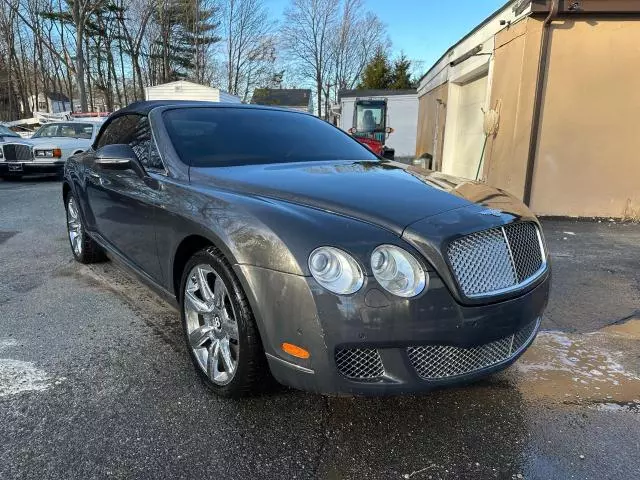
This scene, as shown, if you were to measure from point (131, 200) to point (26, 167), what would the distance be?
438 inches

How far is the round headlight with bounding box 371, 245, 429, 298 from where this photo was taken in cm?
196

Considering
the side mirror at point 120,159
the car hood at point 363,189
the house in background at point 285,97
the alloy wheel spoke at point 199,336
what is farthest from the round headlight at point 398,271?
the house in background at point 285,97

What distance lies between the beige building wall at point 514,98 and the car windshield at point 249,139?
4.98 metres

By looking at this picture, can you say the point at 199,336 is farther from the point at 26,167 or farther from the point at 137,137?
the point at 26,167

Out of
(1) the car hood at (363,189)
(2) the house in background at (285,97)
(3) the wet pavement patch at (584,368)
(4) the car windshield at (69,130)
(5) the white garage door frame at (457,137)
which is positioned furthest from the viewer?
(2) the house in background at (285,97)

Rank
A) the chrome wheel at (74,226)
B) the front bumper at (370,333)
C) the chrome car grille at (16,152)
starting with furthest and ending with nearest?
the chrome car grille at (16,152) < the chrome wheel at (74,226) < the front bumper at (370,333)

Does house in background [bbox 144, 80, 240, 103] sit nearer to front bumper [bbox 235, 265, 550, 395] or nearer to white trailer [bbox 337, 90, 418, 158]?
white trailer [bbox 337, 90, 418, 158]

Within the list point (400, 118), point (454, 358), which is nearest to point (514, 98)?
point (454, 358)

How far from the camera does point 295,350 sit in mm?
2043

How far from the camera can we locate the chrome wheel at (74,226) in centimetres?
499

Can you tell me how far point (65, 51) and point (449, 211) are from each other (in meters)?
43.7

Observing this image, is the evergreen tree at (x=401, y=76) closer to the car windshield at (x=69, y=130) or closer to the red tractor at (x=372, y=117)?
the red tractor at (x=372, y=117)

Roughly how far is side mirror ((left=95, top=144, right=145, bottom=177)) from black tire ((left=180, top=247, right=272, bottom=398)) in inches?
40.9

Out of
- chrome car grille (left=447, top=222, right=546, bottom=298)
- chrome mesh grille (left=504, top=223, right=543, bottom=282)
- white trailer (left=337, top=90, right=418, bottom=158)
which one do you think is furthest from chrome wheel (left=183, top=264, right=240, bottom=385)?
white trailer (left=337, top=90, right=418, bottom=158)
